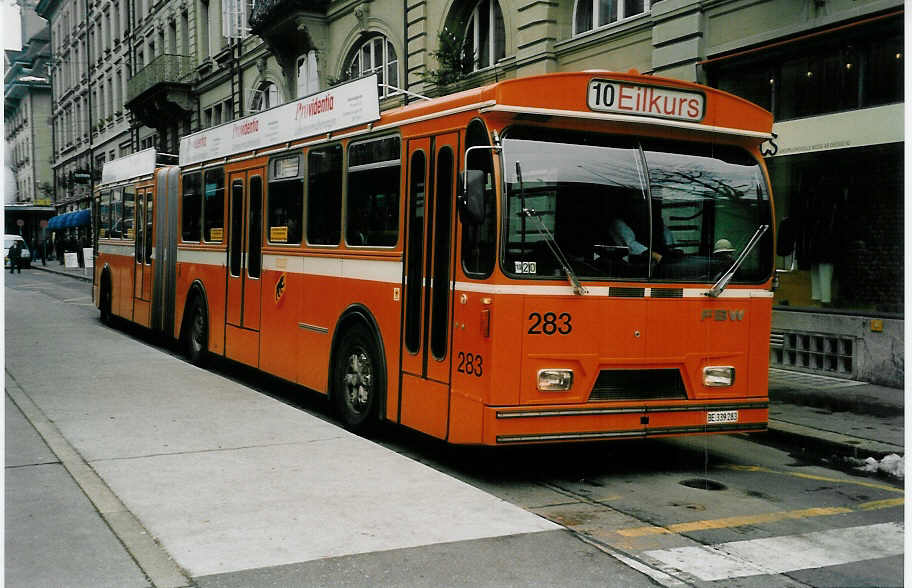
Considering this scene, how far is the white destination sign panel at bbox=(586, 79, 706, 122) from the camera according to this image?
23.0 ft

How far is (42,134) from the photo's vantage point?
61844 millimetres

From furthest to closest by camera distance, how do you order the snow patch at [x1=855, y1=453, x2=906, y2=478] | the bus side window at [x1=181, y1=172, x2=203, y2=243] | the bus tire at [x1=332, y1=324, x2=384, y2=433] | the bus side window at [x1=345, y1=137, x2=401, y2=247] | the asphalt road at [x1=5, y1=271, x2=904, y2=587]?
the bus side window at [x1=181, y1=172, x2=203, y2=243], the bus tire at [x1=332, y1=324, x2=384, y2=433], the bus side window at [x1=345, y1=137, x2=401, y2=247], the snow patch at [x1=855, y1=453, x2=906, y2=478], the asphalt road at [x1=5, y1=271, x2=904, y2=587]

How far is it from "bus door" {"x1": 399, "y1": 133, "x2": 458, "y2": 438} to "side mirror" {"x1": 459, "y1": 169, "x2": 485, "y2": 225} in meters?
0.66

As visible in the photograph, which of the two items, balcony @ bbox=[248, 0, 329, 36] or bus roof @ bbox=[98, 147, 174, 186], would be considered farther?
balcony @ bbox=[248, 0, 329, 36]

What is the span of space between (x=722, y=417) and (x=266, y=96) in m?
26.6

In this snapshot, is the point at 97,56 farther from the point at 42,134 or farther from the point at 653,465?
the point at 653,465

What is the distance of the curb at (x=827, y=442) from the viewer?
8.36 m

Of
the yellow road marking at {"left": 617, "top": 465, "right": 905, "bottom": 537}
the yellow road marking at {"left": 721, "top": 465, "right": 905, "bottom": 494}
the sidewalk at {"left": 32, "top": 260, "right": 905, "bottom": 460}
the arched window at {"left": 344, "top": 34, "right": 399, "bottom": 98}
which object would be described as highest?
the arched window at {"left": 344, "top": 34, "right": 399, "bottom": 98}

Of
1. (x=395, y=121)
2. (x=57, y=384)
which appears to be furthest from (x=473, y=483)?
(x=57, y=384)

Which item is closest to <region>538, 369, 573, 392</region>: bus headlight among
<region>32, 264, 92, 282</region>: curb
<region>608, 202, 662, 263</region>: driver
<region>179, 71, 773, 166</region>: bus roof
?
<region>608, 202, 662, 263</region>: driver

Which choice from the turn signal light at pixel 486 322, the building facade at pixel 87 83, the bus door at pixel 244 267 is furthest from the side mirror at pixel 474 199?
the building facade at pixel 87 83

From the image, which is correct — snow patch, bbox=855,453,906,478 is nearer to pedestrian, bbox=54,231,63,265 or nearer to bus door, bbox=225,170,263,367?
bus door, bbox=225,170,263,367

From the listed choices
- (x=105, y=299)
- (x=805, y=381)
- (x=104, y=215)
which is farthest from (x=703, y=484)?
(x=104, y=215)

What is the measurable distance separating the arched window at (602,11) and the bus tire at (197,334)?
8304 mm
